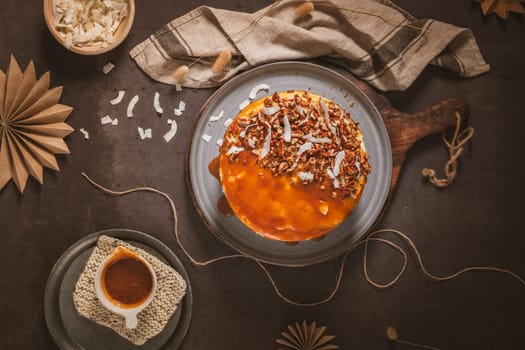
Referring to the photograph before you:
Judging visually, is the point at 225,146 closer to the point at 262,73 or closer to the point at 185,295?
the point at 262,73

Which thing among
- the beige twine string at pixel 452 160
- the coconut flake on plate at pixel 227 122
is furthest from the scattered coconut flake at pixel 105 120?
the beige twine string at pixel 452 160

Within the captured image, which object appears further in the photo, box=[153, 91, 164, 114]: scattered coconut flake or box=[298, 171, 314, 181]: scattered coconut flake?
box=[153, 91, 164, 114]: scattered coconut flake

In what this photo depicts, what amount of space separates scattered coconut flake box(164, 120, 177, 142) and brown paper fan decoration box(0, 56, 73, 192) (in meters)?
0.36

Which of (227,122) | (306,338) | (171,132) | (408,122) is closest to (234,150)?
(227,122)

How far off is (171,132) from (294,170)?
0.61 metres

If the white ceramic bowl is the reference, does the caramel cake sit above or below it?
below

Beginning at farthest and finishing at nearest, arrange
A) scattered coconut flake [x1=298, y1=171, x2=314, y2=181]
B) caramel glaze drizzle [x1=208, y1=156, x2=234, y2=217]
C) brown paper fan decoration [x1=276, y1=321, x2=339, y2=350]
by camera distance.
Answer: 1. brown paper fan decoration [x1=276, y1=321, x2=339, y2=350]
2. caramel glaze drizzle [x1=208, y1=156, x2=234, y2=217]
3. scattered coconut flake [x1=298, y1=171, x2=314, y2=181]

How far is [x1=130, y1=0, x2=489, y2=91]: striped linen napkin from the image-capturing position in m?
1.93

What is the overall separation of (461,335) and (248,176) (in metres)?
1.11

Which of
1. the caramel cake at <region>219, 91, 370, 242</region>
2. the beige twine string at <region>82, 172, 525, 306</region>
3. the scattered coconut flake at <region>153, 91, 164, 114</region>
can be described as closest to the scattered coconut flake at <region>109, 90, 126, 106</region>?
the scattered coconut flake at <region>153, 91, 164, 114</region>

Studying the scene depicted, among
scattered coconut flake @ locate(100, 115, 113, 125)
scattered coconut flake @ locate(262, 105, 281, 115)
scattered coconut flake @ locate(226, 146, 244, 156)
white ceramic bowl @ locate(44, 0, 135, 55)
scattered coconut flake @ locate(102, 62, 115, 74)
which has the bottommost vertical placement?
Result: scattered coconut flake @ locate(226, 146, 244, 156)

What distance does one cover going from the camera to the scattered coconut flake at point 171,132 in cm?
199

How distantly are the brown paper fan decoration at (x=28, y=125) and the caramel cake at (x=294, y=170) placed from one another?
0.75 meters

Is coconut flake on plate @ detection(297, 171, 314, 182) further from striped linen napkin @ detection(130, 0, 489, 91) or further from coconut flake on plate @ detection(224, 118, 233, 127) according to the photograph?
striped linen napkin @ detection(130, 0, 489, 91)
